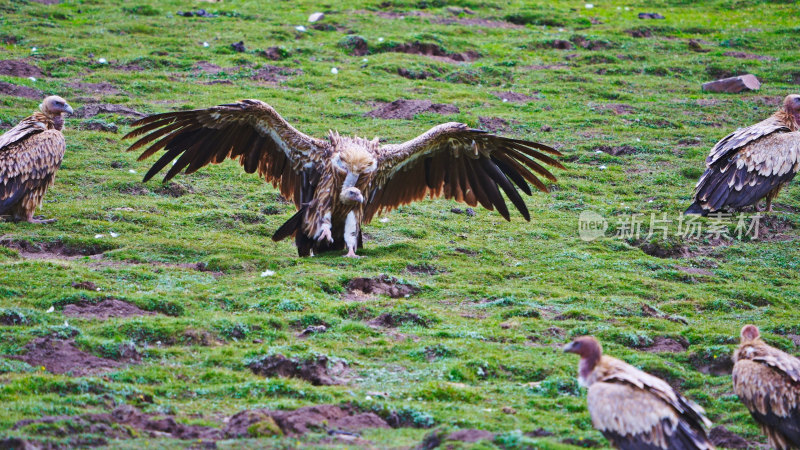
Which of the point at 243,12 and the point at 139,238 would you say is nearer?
the point at 139,238

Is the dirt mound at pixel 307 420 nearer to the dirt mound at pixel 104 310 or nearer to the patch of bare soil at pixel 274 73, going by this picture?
the dirt mound at pixel 104 310

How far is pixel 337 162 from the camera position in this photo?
12.0 m

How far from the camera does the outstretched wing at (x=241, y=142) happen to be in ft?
39.1

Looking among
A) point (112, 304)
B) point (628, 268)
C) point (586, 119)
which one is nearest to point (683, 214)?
point (628, 268)

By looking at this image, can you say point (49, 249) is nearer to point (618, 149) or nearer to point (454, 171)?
point (454, 171)

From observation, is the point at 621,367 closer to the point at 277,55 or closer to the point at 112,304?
the point at 112,304

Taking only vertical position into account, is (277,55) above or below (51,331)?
above

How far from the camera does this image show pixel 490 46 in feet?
82.7

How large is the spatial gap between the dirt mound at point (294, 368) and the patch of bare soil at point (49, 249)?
442cm

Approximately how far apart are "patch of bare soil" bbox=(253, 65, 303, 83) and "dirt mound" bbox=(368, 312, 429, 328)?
489 inches

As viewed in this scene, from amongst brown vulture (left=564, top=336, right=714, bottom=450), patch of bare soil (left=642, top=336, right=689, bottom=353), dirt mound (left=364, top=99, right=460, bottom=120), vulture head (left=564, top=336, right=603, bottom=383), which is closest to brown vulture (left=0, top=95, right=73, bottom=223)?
dirt mound (left=364, top=99, right=460, bottom=120)

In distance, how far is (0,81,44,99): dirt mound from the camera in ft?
59.7

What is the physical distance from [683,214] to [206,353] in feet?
28.6

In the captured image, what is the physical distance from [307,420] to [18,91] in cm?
1371
